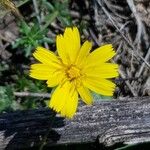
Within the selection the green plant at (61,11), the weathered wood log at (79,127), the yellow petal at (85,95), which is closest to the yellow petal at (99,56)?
the yellow petal at (85,95)

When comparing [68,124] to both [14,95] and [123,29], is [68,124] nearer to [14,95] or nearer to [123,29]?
[14,95]

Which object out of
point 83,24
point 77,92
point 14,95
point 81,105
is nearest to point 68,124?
point 81,105

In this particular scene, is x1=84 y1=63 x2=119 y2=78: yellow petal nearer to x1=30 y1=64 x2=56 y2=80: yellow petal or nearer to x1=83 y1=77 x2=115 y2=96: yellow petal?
x1=83 y1=77 x2=115 y2=96: yellow petal

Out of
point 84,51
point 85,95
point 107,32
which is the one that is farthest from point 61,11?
point 85,95

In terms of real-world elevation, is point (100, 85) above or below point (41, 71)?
below

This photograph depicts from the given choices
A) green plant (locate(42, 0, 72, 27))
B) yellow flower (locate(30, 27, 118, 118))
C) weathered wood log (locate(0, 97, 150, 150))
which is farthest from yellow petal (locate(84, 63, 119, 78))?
green plant (locate(42, 0, 72, 27))

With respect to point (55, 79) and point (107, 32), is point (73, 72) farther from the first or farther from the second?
point (107, 32)

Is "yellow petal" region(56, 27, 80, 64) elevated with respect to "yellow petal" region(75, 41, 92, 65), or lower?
elevated

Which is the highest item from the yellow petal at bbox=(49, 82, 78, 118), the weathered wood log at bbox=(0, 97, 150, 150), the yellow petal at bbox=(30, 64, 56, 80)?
the yellow petal at bbox=(30, 64, 56, 80)

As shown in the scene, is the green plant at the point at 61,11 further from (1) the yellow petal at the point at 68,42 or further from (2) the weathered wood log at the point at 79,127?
(1) the yellow petal at the point at 68,42
